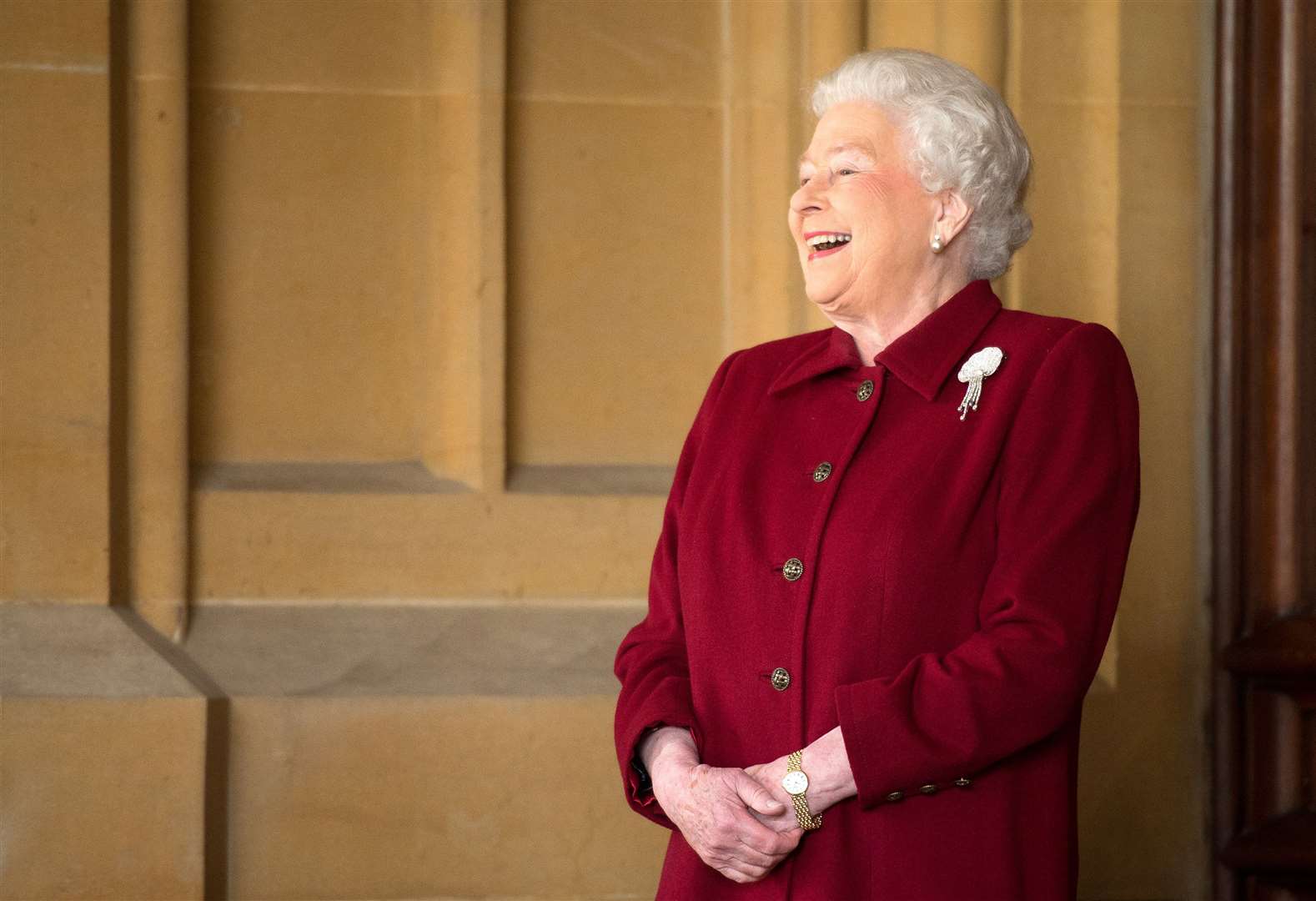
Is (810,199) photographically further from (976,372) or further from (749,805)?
(749,805)

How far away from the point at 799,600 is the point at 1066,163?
1.47 metres

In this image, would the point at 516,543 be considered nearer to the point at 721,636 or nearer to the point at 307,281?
the point at 307,281

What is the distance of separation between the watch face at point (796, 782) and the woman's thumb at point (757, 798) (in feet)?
0.07

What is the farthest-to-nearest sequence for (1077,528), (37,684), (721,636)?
(37,684) < (721,636) < (1077,528)

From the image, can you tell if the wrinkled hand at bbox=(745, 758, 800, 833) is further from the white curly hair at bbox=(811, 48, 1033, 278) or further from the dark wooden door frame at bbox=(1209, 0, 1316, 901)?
the dark wooden door frame at bbox=(1209, 0, 1316, 901)

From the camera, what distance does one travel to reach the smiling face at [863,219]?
190 cm

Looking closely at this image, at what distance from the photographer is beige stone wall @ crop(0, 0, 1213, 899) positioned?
2.66m

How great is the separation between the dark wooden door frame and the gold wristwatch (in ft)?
4.40

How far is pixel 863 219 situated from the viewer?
1.90 meters

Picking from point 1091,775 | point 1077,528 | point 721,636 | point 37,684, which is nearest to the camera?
point 1077,528

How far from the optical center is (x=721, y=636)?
1870 mm

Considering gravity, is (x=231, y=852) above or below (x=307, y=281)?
below

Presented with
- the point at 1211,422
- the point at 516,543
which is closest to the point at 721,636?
the point at 516,543

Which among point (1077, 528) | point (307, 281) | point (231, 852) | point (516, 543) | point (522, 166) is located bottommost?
point (231, 852)
